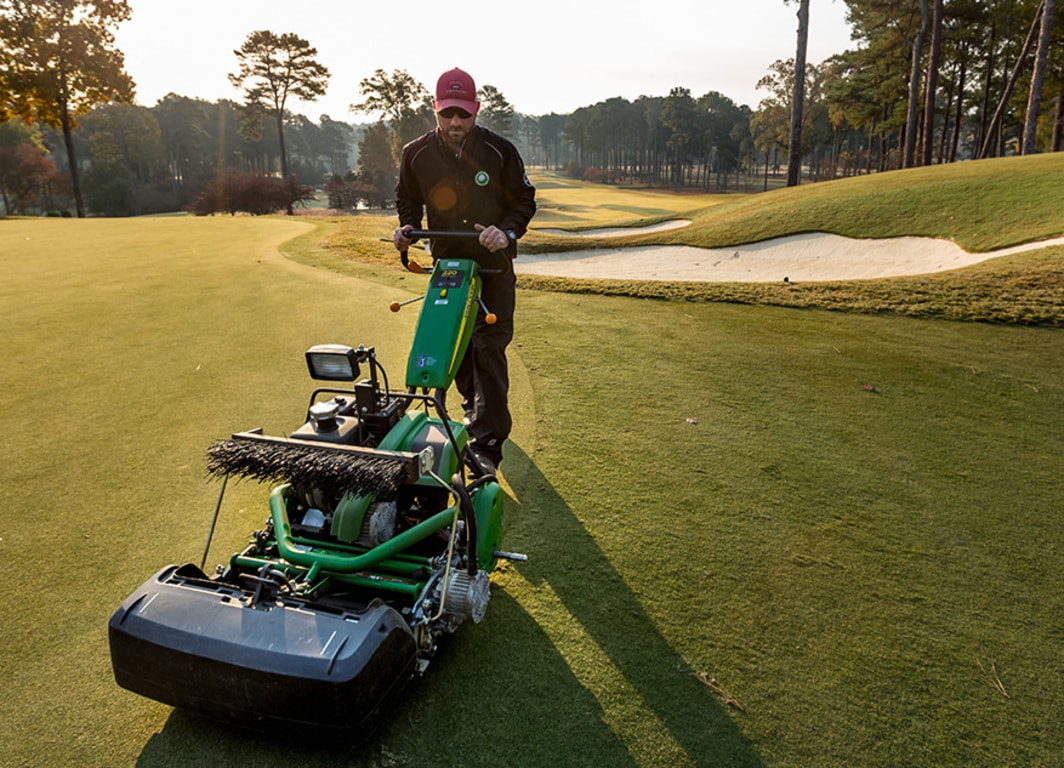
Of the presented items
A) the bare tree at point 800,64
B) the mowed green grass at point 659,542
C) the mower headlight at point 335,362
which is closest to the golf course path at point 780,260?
the mowed green grass at point 659,542

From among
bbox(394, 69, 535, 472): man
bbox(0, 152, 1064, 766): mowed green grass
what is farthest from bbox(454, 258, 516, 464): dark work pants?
bbox(0, 152, 1064, 766): mowed green grass

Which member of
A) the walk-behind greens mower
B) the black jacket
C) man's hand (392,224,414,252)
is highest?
the black jacket

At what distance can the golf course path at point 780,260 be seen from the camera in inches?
460

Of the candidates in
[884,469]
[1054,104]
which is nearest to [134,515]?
[884,469]

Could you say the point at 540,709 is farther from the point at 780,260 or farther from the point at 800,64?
the point at 800,64

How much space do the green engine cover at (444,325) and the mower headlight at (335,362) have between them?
0.23 m

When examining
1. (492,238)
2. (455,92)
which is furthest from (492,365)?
(455,92)

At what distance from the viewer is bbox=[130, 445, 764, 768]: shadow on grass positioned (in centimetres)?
197

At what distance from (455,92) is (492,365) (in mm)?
1427

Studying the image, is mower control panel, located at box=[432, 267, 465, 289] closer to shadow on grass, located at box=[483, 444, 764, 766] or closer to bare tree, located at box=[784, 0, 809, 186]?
shadow on grass, located at box=[483, 444, 764, 766]

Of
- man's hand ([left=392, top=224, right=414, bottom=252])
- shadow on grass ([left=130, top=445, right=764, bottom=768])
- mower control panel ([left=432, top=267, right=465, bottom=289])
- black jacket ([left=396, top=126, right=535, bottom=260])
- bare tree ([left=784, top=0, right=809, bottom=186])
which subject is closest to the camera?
shadow on grass ([left=130, top=445, right=764, bottom=768])

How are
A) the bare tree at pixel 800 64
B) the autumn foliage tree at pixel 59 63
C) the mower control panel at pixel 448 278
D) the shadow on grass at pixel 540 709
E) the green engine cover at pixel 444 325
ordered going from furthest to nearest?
the autumn foliage tree at pixel 59 63 → the bare tree at pixel 800 64 → the mower control panel at pixel 448 278 → the green engine cover at pixel 444 325 → the shadow on grass at pixel 540 709

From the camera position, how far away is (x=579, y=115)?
3413 inches

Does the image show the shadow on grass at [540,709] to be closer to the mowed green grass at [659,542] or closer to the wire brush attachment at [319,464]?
the mowed green grass at [659,542]
